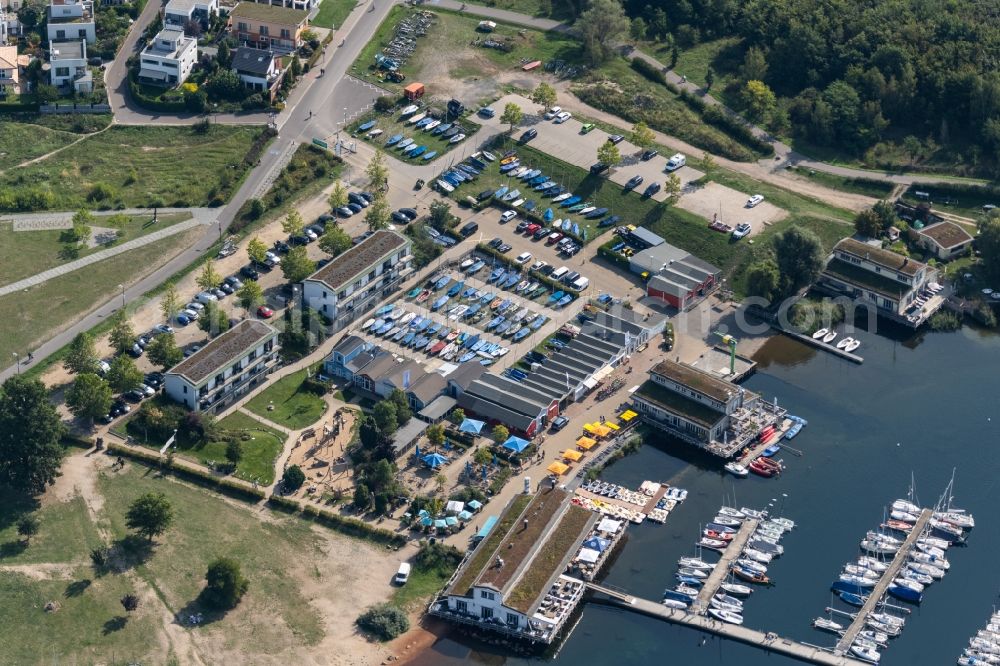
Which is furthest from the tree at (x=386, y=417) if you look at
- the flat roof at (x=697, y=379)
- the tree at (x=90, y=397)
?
the flat roof at (x=697, y=379)

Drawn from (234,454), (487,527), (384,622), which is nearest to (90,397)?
(234,454)

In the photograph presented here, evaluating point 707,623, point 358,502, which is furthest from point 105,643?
point 707,623

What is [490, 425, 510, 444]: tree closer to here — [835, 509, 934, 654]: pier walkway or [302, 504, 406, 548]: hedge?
[302, 504, 406, 548]: hedge

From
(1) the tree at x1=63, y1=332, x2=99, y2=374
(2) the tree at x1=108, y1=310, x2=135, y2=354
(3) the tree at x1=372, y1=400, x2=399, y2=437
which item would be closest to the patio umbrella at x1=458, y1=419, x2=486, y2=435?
(3) the tree at x1=372, y1=400, x2=399, y2=437

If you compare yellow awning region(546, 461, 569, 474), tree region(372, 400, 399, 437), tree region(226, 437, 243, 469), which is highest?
tree region(372, 400, 399, 437)

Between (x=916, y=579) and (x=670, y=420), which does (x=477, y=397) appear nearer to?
(x=670, y=420)

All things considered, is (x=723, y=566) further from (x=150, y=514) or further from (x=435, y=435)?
(x=150, y=514)
